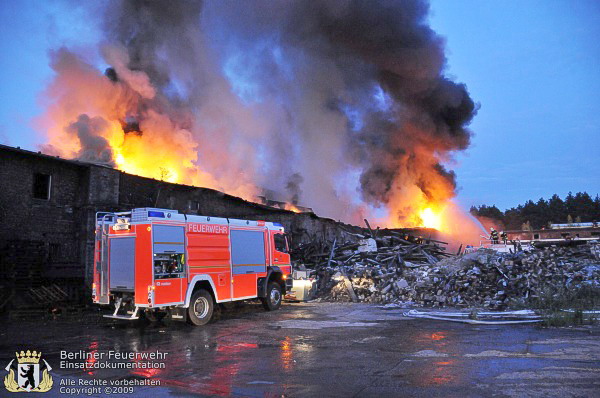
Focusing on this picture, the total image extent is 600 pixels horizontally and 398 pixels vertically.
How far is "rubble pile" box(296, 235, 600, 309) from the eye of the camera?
16.1 metres

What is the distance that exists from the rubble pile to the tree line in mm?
74207

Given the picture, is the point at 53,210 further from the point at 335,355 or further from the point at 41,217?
the point at 335,355

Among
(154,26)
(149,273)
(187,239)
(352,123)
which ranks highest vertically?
(154,26)

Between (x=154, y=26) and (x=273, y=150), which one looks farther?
(x=273, y=150)

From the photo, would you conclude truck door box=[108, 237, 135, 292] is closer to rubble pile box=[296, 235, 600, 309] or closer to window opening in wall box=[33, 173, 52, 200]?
window opening in wall box=[33, 173, 52, 200]

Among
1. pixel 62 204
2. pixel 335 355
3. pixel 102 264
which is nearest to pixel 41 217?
pixel 62 204

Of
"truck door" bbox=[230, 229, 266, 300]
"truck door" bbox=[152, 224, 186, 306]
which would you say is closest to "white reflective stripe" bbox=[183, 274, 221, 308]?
"truck door" bbox=[152, 224, 186, 306]

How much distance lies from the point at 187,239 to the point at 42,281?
22.8 ft

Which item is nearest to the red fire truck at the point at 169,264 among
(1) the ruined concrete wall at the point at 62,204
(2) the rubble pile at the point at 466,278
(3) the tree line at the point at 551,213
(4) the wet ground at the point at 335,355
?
(4) the wet ground at the point at 335,355

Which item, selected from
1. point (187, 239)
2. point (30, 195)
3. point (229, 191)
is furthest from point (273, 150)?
point (187, 239)

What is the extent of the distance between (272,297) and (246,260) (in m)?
1.81

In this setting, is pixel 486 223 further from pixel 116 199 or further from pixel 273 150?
pixel 116 199

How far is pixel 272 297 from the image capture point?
1521 cm

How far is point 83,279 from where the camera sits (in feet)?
56.5
